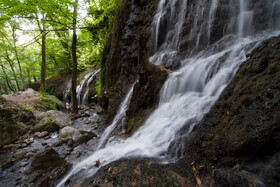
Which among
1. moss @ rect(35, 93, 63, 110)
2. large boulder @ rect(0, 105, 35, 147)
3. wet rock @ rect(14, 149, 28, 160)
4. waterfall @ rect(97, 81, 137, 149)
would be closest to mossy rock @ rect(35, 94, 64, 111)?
moss @ rect(35, 93, 63, 110)

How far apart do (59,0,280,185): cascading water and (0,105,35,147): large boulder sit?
4.16m

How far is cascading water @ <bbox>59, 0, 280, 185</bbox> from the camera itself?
277cm

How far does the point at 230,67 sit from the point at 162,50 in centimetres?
377

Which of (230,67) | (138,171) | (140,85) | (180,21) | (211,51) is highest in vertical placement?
(180,21)

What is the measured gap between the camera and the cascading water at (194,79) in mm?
2771

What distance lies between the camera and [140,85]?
471 cm

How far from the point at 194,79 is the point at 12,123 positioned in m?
7.23

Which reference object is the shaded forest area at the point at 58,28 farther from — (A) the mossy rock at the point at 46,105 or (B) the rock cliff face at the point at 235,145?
(B) the rock cliff face at the point at 235,145

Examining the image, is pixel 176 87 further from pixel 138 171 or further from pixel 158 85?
pixel 138 171

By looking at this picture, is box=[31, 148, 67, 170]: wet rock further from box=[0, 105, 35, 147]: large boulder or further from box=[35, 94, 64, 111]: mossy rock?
box=[35, 94, 64, 111]: mossy rock

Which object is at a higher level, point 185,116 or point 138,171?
point 185,116

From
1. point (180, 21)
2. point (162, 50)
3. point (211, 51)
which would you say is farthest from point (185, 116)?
point (180, 21)

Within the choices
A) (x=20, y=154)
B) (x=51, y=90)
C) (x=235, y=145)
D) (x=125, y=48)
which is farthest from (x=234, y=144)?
(x=51, y=90)

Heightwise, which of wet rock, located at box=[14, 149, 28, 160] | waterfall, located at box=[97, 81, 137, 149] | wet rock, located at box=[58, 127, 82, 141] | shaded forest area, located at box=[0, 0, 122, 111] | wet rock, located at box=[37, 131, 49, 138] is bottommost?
wet rock, located at box=[37, 131, 49, 138]
